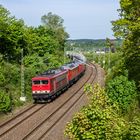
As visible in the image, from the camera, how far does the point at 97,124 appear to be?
58.3ft

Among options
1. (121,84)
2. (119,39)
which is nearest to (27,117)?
(121,84)

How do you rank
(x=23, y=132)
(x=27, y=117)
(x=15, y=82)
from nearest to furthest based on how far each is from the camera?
(x=23, y=132)
(x=27, y=117)
(x=15, y=82)

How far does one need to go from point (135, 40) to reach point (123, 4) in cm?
371

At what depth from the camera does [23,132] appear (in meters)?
34.6

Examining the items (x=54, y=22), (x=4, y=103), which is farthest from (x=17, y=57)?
(x=54, y=22)

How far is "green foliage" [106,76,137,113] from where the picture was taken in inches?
1585

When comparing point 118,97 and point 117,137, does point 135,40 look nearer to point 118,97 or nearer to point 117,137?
point 118,97

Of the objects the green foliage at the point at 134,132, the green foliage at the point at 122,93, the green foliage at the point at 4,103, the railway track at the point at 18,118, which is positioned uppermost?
the green foliage at the point at 134,132

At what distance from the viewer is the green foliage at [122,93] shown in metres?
40.2

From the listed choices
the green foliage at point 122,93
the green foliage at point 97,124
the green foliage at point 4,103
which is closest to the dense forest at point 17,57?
the green foliage at point 4,103

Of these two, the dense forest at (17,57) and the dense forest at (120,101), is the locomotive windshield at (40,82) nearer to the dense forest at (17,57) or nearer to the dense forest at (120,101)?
the dense forest at (17,57)

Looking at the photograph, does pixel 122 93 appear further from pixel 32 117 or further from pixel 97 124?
pixel 97 124

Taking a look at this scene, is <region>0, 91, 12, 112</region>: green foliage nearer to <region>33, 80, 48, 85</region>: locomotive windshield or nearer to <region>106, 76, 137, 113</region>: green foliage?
<region>33, 80, 48, 85</region>: locomotive windshield

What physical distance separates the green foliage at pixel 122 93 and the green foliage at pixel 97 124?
848 inches
